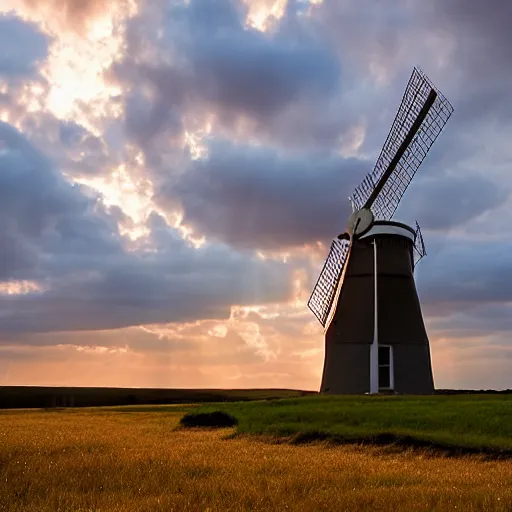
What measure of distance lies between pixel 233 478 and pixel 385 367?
3440 centimetres

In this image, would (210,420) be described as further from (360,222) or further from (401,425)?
(360,222)

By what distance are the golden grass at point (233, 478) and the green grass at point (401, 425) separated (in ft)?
5.11

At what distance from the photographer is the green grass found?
67.7ft

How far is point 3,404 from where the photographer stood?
75875 millimetres

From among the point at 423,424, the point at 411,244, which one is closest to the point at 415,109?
the point at 411,244

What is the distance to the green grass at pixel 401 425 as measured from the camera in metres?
20.6

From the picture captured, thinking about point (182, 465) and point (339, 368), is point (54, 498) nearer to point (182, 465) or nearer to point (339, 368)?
point (182, 465)

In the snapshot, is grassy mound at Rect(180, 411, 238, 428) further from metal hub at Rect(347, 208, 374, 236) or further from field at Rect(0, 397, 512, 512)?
metal hub at Rect(347, 208, 374, 236)

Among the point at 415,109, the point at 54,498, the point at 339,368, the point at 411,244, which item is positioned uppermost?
the point at 415,109

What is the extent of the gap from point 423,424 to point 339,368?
21.0m

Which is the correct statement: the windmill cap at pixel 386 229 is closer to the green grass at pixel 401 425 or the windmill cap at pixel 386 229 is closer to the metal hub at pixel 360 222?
the metal hub at pixel 360 222

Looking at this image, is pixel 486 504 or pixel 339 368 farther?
pixel 339 368

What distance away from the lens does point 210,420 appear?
29344 mm

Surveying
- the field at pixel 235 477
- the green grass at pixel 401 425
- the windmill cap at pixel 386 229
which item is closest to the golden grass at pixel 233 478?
the field at pixel 235 477
